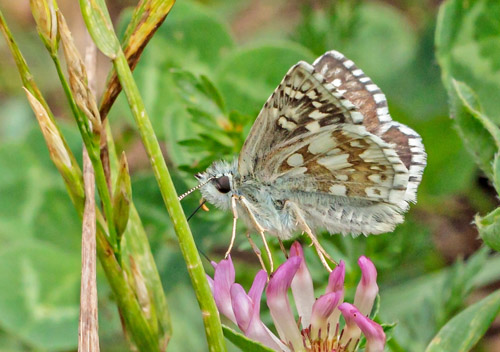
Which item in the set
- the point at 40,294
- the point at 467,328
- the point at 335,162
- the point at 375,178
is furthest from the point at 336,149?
the point at 40,294

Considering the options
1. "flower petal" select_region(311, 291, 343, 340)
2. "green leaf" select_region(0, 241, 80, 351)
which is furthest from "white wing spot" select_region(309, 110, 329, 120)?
"green leaf" select_region(0, 241, 80, 351)

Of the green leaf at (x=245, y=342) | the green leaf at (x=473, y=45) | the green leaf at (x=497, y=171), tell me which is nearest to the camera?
the green leaf at (x=245, y=342)

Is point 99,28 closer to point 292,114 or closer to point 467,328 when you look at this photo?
point 292,114

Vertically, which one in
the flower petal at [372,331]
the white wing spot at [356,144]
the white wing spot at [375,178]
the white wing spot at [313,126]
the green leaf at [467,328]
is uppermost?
the white wing spot at [313,126]

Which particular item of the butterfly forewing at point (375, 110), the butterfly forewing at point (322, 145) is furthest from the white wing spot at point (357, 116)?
the butterfly forewing at point (375, 110)

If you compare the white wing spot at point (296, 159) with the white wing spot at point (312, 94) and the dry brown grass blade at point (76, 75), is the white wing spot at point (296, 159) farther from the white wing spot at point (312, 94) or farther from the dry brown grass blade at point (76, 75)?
the dry brown grass blade at point (76, 75)

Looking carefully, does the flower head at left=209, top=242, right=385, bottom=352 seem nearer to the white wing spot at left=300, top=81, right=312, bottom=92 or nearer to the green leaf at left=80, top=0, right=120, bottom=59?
the white wing spot at left=300, top=81, right=312, bottom=92
